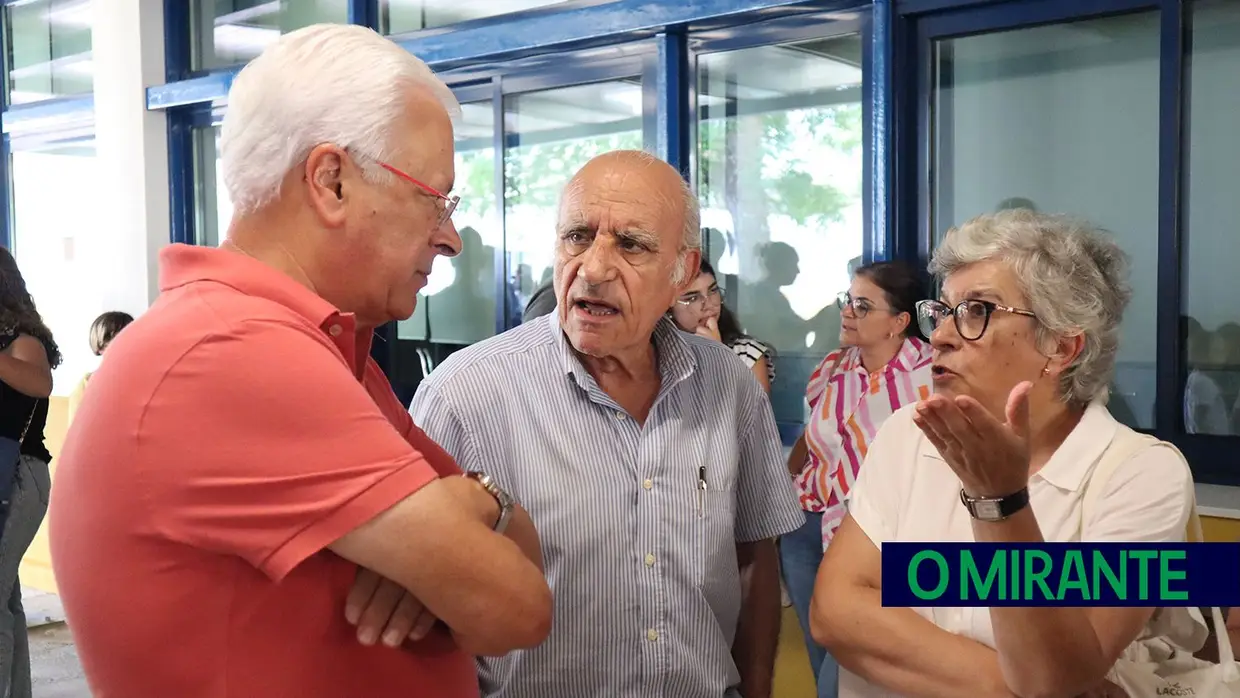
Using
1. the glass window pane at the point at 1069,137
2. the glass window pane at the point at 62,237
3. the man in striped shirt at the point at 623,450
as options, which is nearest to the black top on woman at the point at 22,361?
the man in striped shirt at the point at 623,450

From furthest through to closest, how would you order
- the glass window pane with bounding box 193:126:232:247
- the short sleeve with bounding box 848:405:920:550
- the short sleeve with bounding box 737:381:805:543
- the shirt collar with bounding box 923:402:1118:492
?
the glass window pane with bounding box 193:126:232:247
the short sleeve with bounding box 737:381:805:543
the short sleeve with bounding box 848:405:920:550
the shirt collar with bounding box 923:402:1118:492

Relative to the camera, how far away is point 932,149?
153 inches

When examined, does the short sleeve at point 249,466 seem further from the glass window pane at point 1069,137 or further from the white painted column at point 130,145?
the white painted column at point 130,145

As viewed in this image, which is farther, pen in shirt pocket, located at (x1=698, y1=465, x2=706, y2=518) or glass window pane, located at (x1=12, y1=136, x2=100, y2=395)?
glass window pane, located at (x1=12, y1=136, x2=100, y2=395)

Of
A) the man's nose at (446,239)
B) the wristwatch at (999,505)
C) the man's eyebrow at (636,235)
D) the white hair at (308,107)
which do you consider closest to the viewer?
the white hair at (308,107)

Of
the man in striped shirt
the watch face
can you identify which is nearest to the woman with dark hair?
the man in striped shirt

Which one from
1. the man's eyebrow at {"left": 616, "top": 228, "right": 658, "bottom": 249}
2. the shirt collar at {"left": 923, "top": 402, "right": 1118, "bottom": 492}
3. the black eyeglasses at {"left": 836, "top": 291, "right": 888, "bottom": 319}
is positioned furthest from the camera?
the black eyeglasses at {"left": 836, "top": 291, "right": 888, "bottom": 319}

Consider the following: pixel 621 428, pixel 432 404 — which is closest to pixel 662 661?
pixel 621 428

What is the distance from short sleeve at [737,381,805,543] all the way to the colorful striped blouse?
54.2 inches

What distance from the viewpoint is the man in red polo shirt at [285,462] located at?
1.03 m

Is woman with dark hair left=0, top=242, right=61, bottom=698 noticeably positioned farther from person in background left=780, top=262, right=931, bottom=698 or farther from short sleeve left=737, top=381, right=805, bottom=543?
short sleeve left=737, top=381, right=805, bottom=543

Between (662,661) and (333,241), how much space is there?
859 mm

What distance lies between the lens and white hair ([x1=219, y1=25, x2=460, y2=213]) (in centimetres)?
117

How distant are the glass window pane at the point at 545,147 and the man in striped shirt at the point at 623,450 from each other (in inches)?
113
